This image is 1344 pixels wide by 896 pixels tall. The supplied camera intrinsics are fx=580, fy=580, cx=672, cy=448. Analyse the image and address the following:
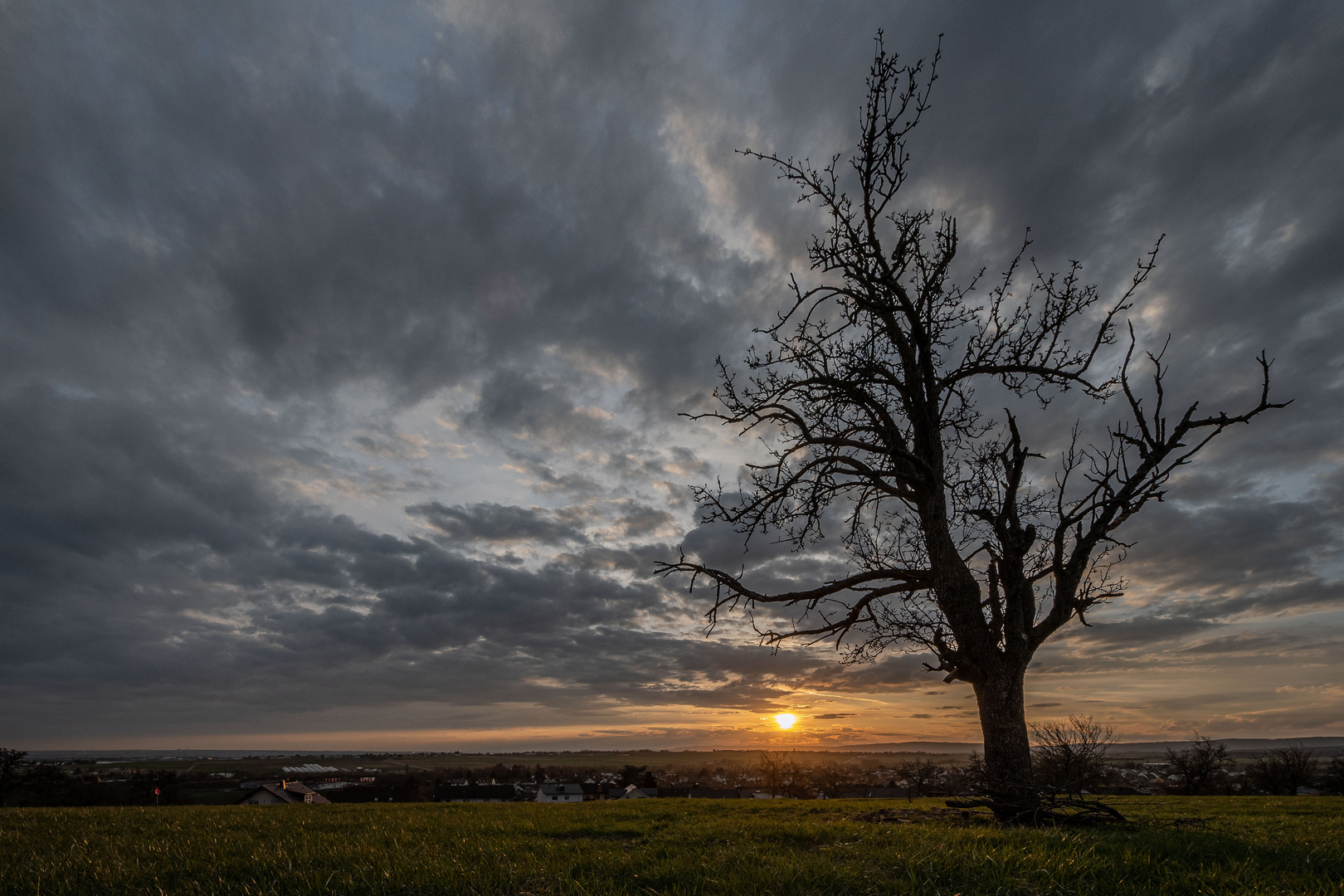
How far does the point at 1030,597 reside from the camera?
9.71 meters

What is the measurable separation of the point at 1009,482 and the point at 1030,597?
6.32ft

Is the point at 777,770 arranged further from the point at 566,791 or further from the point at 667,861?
the point at 667,861

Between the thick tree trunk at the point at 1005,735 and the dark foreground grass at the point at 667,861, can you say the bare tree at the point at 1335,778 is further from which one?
the dark foreground grass at the point at 667,861

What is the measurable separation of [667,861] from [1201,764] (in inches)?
2433

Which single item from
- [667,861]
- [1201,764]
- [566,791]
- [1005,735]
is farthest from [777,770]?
[667,861]

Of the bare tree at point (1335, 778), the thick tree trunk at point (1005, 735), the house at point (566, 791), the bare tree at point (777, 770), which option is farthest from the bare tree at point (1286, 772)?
the house at point (566, 791)

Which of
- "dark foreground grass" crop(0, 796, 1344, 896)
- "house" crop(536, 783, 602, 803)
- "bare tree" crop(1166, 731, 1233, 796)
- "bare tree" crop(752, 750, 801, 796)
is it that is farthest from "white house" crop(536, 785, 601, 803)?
"dark foreground grass" crop(0, 796, 1344, 896)

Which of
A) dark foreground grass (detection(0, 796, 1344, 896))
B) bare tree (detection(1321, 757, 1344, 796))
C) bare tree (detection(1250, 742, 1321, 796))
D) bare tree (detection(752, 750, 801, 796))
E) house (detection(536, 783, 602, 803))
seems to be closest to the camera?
dark foreground grass (detection(0, 796, 1344, 896))

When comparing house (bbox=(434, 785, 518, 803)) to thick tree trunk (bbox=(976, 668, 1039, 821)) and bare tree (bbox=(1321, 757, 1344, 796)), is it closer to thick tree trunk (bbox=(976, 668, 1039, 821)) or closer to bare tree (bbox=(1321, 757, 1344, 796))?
thick tree trunk (bbox=(976, 668, 1039, 821))

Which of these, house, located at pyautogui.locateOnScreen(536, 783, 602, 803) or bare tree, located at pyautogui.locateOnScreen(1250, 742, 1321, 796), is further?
house, located at pyautogui.locateOnScreen(536, 783, 602, 803)

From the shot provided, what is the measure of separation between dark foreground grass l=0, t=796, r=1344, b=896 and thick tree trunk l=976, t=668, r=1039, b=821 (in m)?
1.06

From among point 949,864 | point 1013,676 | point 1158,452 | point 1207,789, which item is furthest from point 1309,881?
point 1207,789

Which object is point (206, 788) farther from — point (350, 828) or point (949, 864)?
point (949, 864)

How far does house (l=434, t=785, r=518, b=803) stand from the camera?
65.4 metres
